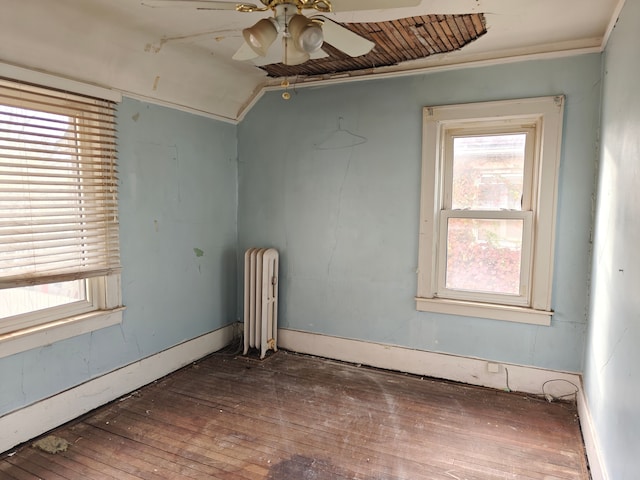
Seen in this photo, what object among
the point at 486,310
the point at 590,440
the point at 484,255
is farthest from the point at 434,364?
the point at 590,440

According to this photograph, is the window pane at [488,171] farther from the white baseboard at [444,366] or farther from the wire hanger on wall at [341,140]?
the white baseboard at [444,366]

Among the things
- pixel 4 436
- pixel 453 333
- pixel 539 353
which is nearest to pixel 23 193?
pixel 4 436

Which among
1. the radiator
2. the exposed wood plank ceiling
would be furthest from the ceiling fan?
the radiator

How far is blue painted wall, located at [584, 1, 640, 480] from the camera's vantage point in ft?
4.81

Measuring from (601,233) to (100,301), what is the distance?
3.07 meters

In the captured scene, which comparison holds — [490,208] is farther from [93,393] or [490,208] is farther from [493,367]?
[93,393]

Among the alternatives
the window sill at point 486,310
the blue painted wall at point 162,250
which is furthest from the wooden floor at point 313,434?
the window sill at point 486,310

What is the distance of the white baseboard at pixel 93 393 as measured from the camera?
2.14 metres

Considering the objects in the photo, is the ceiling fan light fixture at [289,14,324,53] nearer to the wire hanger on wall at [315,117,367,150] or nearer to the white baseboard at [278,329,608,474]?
A: the wire hanger on wall at [315,117,367,150]

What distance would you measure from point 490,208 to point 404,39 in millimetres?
1291

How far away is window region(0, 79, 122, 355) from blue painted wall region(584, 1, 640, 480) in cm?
276

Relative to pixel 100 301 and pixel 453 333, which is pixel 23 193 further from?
pixel 453 333

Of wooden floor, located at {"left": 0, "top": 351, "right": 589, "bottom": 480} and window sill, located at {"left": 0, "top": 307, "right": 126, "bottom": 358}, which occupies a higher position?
window sill, located at {"left": 0, "top": 307, "right": 126, "bottom": 358}

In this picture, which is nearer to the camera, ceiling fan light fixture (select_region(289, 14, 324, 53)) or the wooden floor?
ceiling fan light fixture (select_region(289, 14, 324, 53))
